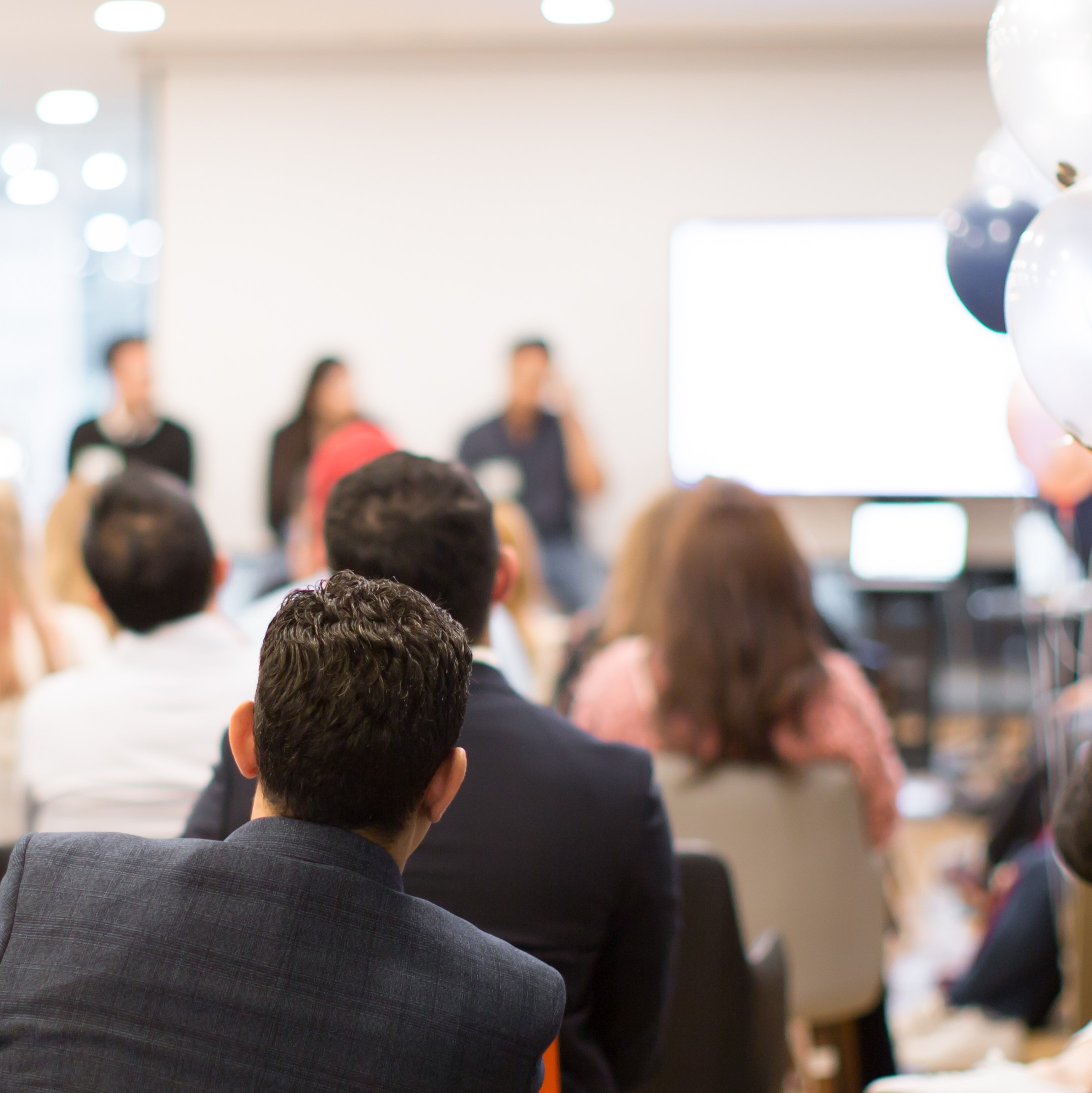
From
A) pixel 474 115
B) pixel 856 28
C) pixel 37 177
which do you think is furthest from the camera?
pixel 37 177

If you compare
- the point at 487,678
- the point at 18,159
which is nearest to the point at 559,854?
the point at 487,678

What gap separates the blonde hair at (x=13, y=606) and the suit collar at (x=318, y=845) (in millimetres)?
1540

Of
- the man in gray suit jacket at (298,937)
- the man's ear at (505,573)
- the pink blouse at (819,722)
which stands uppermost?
the man's ear at (505,573)

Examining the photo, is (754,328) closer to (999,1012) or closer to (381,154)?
(381,154)

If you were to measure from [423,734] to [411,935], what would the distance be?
14 centimetres

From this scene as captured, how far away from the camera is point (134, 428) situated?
18.7 feet

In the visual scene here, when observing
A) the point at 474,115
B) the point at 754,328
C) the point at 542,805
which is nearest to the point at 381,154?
the point at 474,115

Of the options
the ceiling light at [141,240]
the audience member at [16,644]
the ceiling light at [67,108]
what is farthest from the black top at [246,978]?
the ceiling light at [141,240]

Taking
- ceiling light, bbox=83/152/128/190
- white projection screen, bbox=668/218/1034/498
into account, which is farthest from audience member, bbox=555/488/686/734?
ceiling light, bbox=83/152/128/190

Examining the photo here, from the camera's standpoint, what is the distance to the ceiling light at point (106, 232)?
29.1 ft

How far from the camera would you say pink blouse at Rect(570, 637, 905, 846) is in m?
2.08

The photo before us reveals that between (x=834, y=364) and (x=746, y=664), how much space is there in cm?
385

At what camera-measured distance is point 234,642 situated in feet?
6.23

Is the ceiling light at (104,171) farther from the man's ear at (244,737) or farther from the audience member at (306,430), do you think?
the man's ear at (244,737)
